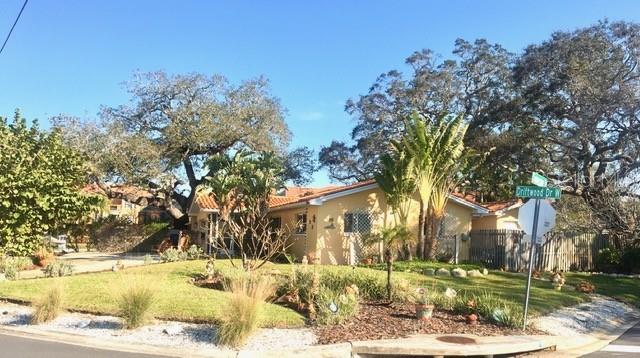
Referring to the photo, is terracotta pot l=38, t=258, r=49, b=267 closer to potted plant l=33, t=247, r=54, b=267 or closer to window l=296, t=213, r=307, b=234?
→ potted plant l=33, t=247, r=54, b=267

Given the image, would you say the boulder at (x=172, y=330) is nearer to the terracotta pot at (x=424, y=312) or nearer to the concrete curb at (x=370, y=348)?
the concrete curb at (x=370, y=348)

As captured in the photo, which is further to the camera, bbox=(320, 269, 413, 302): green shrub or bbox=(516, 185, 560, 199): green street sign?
bbox=(320, 269, 413, 302): green shrub

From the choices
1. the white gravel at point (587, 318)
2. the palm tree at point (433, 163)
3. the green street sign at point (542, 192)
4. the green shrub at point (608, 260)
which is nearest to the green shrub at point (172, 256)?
the palm tree at point (433, 163)

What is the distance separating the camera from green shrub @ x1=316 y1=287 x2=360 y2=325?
33.7ft

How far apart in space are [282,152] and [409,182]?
625 inches

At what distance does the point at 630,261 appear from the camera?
23.2 m

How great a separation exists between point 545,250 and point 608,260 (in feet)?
8.33

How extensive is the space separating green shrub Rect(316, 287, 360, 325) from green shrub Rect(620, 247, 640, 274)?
16818 millimetres

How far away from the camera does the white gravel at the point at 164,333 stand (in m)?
9.23

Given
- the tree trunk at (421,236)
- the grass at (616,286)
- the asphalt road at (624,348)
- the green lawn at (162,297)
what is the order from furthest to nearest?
the tree trunk at (421,236) → the grass at (616,286) → the green lawn at (162,297) → the asphalt road at (624,348)

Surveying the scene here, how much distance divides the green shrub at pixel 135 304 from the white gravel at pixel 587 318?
715cm

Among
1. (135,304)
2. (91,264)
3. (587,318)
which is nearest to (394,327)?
(135,304)

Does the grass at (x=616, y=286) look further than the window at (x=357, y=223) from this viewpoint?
No

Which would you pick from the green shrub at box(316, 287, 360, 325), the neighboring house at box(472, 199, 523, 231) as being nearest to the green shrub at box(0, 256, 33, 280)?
the green shrub at box(316, 287, 360, 325)
